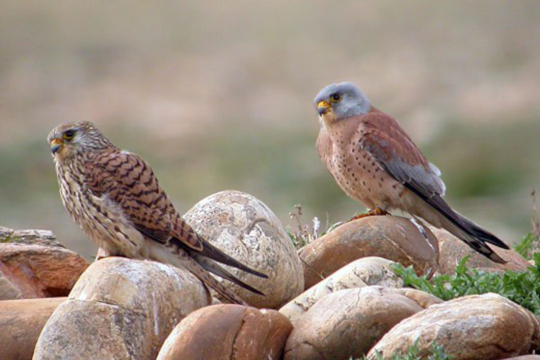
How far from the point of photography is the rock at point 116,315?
425 cm

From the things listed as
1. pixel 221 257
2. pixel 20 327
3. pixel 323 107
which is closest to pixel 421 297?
pixel 221 257

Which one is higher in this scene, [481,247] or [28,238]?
[28,238]

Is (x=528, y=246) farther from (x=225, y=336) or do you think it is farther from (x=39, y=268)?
(x=225, y=336)

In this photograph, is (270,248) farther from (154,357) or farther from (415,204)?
(415,204)

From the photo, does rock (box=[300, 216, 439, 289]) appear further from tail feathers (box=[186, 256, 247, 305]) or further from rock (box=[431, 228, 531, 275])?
tail feathers (box=[186, 256, 247, 305])

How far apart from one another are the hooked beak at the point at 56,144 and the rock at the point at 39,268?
423 mm

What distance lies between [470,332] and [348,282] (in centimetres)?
92

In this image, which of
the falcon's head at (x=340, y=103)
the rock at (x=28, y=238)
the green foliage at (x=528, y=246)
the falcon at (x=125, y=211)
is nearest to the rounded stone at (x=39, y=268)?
the falcon at (x=125, y=211)

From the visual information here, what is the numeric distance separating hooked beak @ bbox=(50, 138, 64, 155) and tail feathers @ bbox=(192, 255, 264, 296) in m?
0.78

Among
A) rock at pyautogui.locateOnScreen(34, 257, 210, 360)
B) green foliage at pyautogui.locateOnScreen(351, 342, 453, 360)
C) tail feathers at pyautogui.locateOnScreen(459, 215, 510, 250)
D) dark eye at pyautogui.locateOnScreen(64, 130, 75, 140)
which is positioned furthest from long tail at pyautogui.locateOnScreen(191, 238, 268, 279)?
tail feathers at pyautogui.locateOnScreen(459, 215, 510, 250)

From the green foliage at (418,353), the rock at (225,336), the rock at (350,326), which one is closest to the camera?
the green foliage at (418,353)

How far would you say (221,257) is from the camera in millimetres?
4914

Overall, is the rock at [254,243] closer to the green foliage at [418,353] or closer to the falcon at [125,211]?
the falcon at [125,211]

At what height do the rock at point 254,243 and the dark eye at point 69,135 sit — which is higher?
the dark eye at point 69,135
